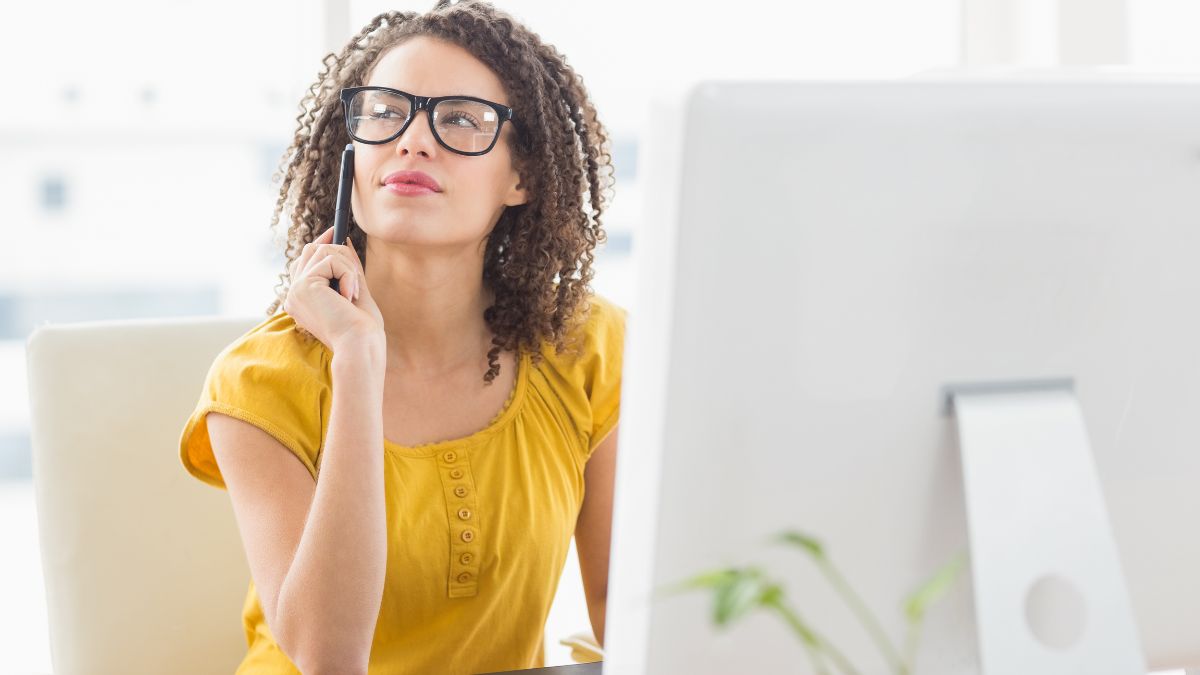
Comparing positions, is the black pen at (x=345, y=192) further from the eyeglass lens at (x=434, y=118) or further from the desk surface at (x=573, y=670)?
the desk surface at (x=573, y=670)

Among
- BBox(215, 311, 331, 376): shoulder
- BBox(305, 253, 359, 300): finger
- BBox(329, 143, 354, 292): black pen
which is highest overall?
BBox(329, 143, 354, 292): black pen

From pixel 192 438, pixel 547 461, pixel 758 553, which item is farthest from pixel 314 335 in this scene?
pixel 758 553

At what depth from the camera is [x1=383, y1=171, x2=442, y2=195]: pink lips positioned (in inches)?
50.3

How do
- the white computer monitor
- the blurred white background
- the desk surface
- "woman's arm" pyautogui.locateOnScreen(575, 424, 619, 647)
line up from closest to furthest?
the white computer monitor
the desk surface
"woman's arm" pyautogui.locateOnScreen(575, 424, 619, 647)
the blurred white background

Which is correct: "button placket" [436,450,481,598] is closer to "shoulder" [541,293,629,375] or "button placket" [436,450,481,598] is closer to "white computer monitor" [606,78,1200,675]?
"shoulder" [541,293,629,375]

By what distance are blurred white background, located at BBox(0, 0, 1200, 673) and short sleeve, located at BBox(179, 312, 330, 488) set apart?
1.01m

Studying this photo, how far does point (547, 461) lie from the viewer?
141 centimetres

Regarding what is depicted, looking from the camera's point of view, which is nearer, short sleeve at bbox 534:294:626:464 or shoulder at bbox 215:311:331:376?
shoulder at bbox 215:311:331:376

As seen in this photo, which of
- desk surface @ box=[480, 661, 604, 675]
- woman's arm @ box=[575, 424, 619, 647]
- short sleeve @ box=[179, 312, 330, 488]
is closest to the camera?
desk surface @ box=[480, 661, 604, 675]

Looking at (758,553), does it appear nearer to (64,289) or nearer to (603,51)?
(603,51)

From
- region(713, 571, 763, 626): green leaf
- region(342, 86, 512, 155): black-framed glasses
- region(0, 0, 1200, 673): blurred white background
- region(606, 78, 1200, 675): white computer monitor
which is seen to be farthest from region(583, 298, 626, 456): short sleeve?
region(713, 571, 763, 626): green leaf

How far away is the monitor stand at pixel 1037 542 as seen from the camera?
0.68 m

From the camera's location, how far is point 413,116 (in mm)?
1286

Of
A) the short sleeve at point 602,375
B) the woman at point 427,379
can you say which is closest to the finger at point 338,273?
the woman at point 427,379
